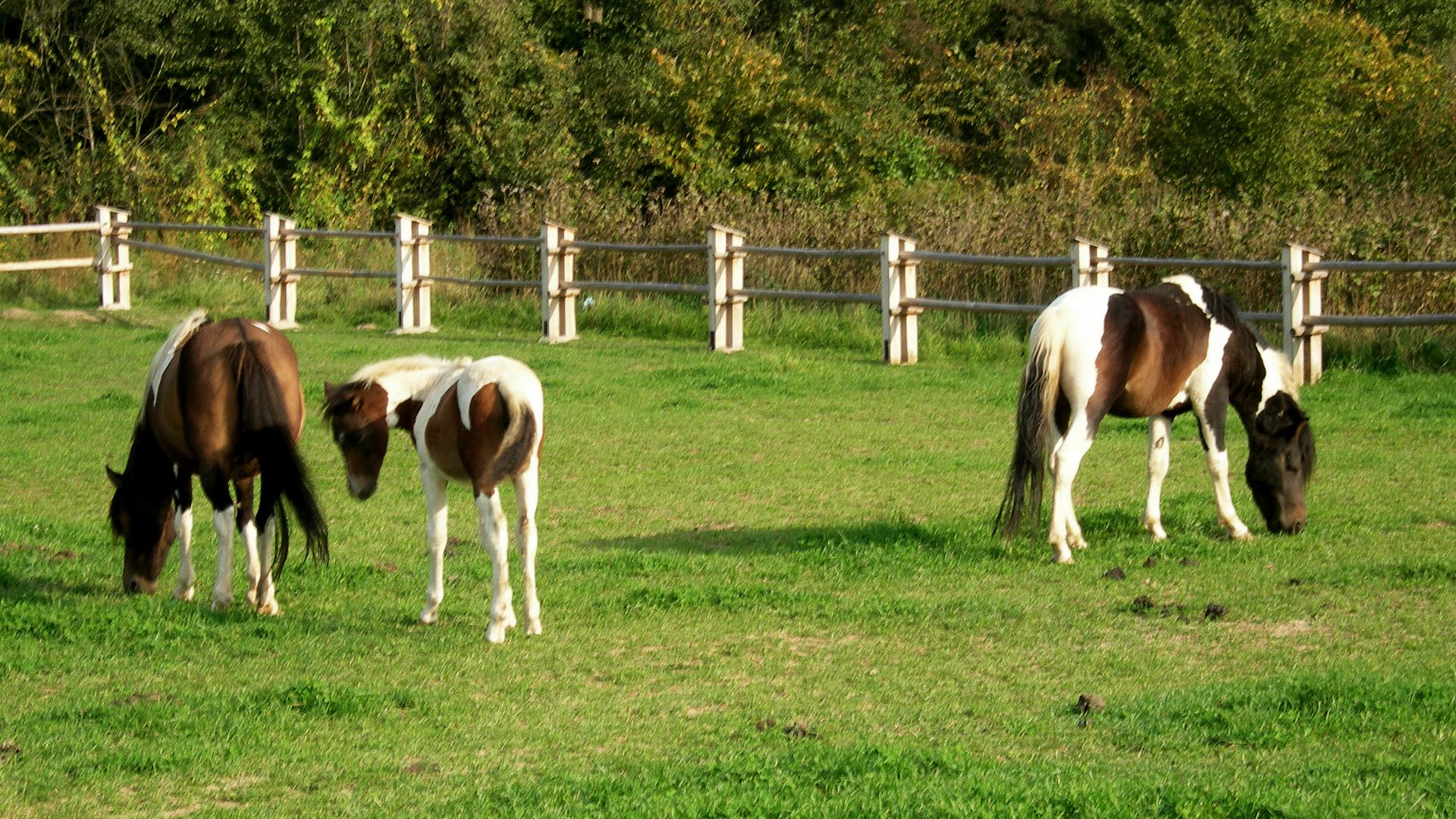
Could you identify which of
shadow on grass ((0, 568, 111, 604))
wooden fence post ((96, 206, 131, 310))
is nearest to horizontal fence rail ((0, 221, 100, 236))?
wooden fence post ((96, 206, 131, 310))

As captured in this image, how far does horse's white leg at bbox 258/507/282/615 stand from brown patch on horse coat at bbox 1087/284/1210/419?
3.93 m

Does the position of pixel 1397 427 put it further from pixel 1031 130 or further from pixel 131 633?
pixel 1031 130

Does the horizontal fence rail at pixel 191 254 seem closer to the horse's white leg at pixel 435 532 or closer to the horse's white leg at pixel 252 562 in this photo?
the horse's white leg at pixel 252 562

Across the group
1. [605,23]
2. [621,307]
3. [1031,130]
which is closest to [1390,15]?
[1031,130]

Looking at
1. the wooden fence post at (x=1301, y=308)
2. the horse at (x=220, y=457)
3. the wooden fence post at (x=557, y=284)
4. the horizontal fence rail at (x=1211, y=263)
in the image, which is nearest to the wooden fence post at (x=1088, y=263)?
the horizontal fence rail at (x=1211, y=263)

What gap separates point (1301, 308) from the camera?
1355cm

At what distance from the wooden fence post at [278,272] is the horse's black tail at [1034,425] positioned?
13740mm

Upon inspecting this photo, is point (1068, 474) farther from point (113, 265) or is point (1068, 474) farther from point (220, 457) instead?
point (113, 265)

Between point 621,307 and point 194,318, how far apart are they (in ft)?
37.1

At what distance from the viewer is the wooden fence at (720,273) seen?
44.5ft

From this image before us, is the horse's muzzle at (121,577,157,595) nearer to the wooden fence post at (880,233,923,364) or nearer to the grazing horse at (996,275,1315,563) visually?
the grazing horse at (996,275,1315,563)

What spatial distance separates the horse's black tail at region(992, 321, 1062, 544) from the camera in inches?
310

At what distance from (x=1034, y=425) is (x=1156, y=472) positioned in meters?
0.94

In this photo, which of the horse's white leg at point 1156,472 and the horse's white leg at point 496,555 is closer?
the horse's white leg at point 496,555
